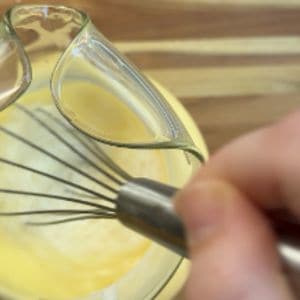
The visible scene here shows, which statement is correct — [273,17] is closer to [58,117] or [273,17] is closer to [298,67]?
[298,67]

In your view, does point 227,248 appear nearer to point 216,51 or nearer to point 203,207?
point 203,207

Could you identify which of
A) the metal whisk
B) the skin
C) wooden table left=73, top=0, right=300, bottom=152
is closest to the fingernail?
the skin

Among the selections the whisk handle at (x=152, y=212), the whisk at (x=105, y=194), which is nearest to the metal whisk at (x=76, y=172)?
the whisk at (x=105, y=194)

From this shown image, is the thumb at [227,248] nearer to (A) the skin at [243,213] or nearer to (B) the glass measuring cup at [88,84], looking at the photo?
(A) the skin at [243,213]

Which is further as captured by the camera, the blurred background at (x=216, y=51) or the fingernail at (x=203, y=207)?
the blurred background at (x=216, y=51)

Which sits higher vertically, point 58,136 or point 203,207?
point 203,207

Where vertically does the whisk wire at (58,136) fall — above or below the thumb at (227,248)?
below

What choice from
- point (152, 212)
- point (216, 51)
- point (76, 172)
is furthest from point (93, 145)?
point (152, 212)
